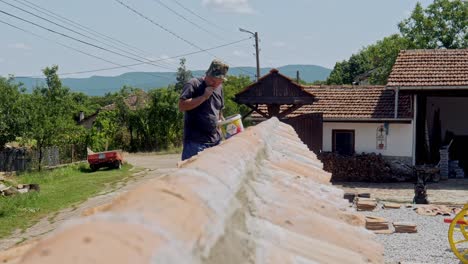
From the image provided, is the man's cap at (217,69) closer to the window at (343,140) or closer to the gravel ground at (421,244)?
the gravel ground at (421,244)

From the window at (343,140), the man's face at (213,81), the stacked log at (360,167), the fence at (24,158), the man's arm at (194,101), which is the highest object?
the man's face at (213,81)

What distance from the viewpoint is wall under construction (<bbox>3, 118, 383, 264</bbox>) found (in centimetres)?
86

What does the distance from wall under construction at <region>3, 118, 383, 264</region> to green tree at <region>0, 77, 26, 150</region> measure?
30.9 meters

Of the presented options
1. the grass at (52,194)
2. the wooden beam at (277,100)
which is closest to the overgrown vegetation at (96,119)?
the grass at (52,194)

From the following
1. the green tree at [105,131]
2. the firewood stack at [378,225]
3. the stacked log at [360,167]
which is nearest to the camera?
the firewood stack at [378,225]

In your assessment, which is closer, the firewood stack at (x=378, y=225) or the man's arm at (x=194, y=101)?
the man's arm at (x=194, y=101)

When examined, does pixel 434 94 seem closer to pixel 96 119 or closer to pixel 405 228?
pixel 405 228

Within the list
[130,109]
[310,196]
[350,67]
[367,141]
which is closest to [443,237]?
[310,196]

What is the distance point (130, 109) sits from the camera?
44.1m

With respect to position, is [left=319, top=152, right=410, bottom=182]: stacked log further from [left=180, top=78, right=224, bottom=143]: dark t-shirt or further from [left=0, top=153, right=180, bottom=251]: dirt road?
[left=180, top=78, right=224, bottom=143]: dark t-shirt

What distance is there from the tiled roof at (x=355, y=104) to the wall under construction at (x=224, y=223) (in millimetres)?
20213

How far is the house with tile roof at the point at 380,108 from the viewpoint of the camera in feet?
72.2

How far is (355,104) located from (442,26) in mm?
20584

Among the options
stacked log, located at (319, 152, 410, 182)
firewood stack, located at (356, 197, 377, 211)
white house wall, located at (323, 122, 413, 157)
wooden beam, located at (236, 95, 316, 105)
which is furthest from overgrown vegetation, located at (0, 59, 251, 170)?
firewood stack, located at (356, 197, 377, 211)
